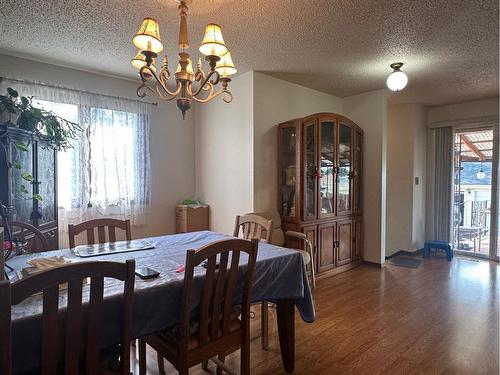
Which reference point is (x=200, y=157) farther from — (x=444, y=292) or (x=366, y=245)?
(x=444, y=292)

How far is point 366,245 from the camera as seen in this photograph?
14.5 feet

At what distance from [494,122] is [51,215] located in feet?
19.1

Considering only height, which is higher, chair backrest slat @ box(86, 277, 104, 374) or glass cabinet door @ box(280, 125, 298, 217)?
glass cabinet door @ box(280, 125, 298, 217)

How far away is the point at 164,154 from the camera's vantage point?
395cm

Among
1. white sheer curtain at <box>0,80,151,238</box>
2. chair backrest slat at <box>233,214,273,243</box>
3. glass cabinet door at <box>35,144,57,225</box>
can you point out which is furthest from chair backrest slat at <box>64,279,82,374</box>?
white sheer curtain at <box>0,80,151,238</box>

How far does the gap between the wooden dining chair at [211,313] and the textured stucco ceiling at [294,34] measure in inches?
66.0

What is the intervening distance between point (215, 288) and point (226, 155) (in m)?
2.47

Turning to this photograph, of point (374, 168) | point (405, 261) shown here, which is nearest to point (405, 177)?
point (374, 168)

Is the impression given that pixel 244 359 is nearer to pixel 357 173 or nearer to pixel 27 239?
pixel 27 239

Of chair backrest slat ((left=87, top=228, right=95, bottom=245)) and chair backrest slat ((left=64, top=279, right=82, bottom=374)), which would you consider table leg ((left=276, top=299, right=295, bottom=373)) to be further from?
chair backrest slat ((left=87, top=228, right=95, bottom=245))

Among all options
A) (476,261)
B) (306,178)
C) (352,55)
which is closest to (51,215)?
(306,178)

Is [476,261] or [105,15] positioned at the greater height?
[105,15]

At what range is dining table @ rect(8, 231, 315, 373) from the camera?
1058 mm

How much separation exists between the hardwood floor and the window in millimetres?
1883
